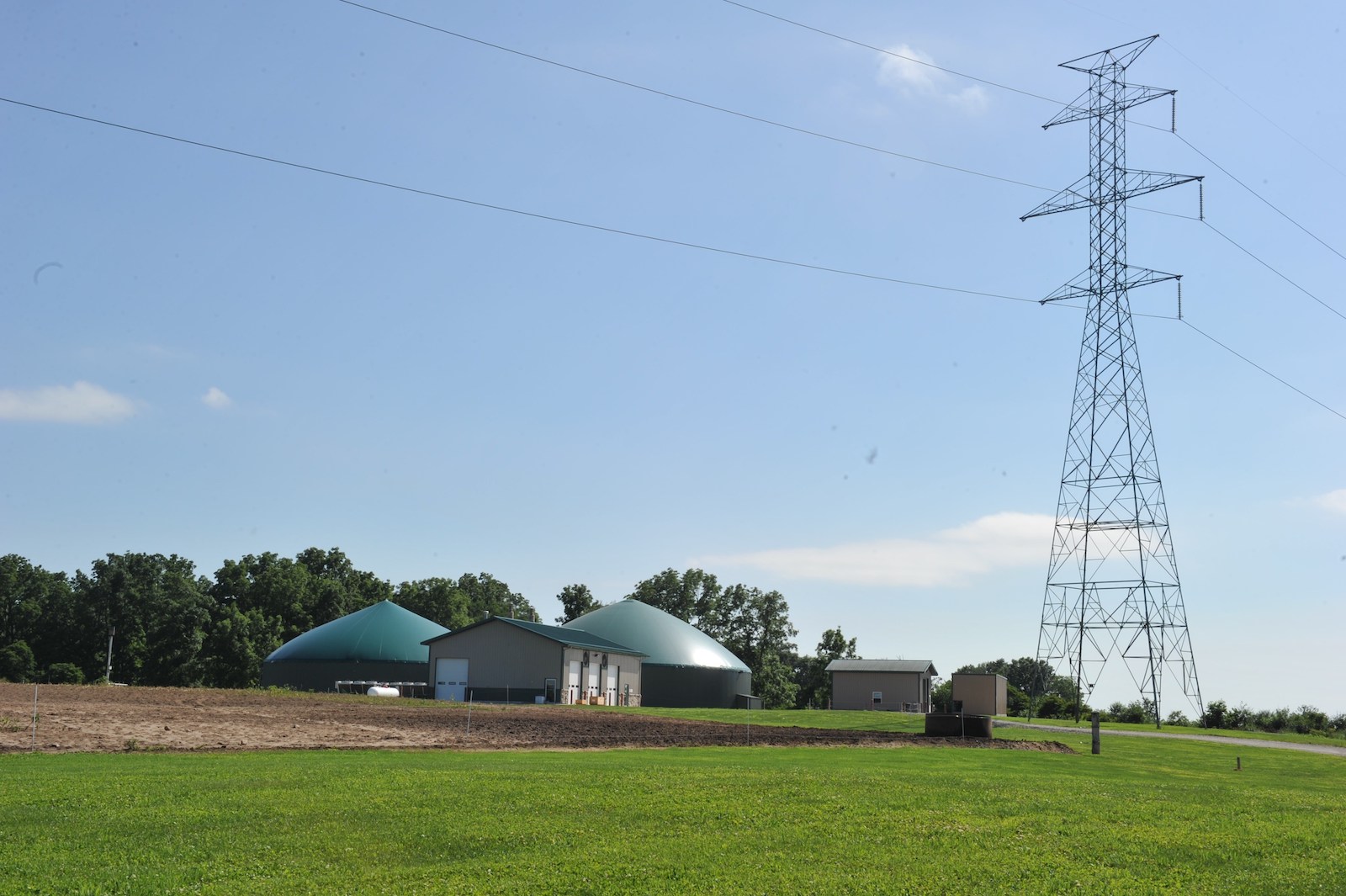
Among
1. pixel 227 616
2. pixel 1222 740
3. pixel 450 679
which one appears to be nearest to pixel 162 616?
pixel 227 616

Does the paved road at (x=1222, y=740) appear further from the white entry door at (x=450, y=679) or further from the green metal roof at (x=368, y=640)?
the green metal roof at (x=368, y=640)

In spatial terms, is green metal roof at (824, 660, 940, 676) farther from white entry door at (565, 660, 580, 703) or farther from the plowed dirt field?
the plowed dirt field

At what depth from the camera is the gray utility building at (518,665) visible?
232 ft

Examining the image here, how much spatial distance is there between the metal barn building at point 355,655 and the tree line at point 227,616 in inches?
764

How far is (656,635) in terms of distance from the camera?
88000 millimetres

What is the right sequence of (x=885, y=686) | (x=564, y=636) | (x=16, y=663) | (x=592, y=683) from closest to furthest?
(x=564, y=636), (x=592, y=683), (x=885, y=686), (x=16, y=663)

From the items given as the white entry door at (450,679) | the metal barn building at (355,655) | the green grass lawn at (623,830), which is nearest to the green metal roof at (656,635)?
the metal barn building at (355,655)

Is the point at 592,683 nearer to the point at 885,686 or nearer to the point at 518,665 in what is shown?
the point at 518,665

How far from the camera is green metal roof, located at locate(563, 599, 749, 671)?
8612 centimetres

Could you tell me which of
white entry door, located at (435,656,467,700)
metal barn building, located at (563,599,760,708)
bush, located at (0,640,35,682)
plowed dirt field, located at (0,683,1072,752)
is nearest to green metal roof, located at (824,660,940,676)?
metal barn building, located at (563,599,760,708)

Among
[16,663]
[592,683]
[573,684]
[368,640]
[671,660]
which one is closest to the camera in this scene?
[573,684]

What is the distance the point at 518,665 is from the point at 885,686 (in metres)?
32.9

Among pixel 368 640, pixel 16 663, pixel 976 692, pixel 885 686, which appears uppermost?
pixel 368 640

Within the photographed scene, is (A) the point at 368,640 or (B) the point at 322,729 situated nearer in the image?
(B) the point at 322,729
